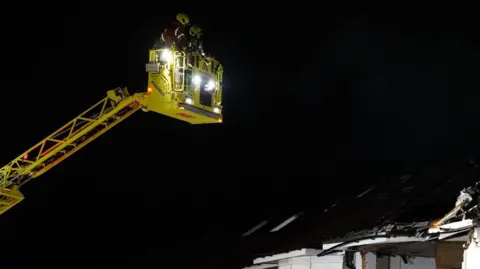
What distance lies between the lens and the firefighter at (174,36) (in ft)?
34.7

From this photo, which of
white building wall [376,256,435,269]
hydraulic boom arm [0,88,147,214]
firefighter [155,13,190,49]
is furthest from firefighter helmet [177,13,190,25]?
white building wall [376,256,435,269]

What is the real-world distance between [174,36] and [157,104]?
1300 millimetres

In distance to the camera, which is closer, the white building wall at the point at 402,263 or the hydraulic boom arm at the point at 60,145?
the white building wall at the point at 402,263

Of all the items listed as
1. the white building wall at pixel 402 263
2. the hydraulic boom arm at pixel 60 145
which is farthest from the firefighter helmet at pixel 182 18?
the white building wall at pixel 402 263

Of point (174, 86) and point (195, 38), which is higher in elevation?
point (195, 38)

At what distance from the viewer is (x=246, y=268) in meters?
14.9

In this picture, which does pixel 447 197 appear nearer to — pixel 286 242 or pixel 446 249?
pixel 446 249

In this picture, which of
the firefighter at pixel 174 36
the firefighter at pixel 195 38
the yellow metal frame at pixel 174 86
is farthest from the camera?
the firefighter at pixel 195 38

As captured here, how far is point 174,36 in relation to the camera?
10.6 metres

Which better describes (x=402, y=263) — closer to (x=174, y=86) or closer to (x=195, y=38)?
(x=174, y=86)

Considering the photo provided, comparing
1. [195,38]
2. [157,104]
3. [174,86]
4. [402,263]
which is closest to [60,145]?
[157,104]

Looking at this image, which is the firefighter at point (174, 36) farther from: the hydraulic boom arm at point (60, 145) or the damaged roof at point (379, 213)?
the damaged roof at point (379, 213)

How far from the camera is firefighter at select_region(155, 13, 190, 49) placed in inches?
417

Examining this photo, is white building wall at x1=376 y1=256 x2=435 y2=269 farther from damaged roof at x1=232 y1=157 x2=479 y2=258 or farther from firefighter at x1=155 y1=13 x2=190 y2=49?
firefighter at x1=155 y1=13 x2=190 y2=49
